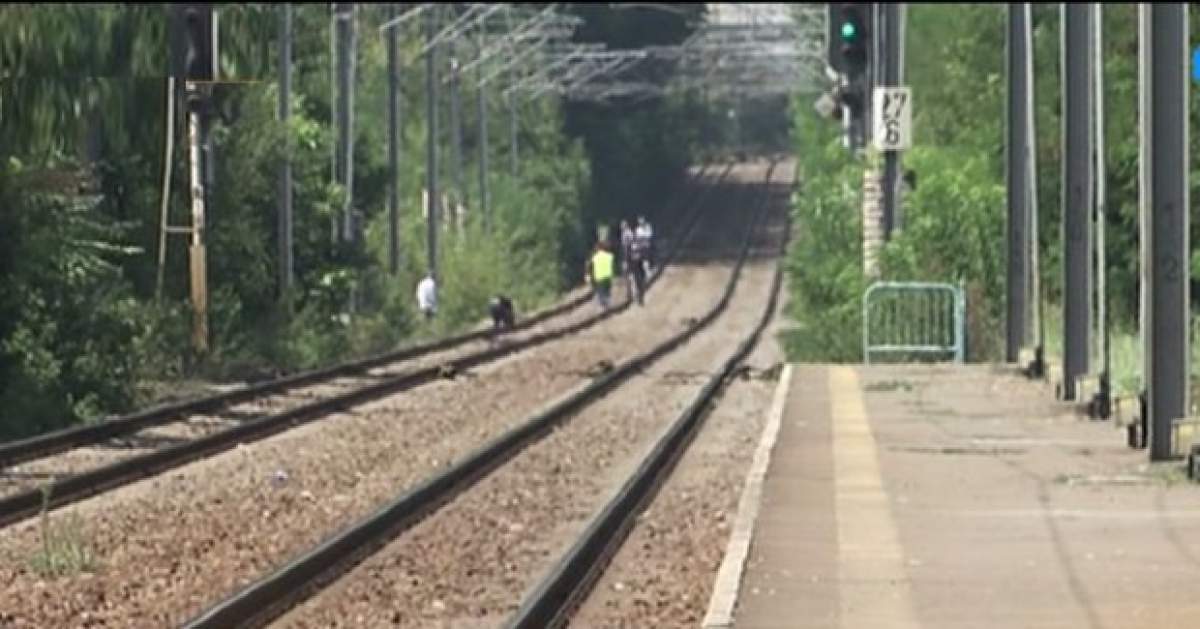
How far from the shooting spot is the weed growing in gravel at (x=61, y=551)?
61.5ft

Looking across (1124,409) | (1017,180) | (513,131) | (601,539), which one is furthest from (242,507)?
(513,131)

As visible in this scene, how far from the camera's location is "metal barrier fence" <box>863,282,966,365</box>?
45.2 m

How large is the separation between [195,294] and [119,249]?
21.9ft

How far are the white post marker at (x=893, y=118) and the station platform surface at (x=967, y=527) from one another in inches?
543

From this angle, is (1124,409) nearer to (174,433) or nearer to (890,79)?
(174,433)

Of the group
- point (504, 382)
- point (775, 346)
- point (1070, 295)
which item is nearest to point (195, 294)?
point (504, 382)

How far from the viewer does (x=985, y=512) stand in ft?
69.6

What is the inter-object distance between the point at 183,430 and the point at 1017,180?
553 inches

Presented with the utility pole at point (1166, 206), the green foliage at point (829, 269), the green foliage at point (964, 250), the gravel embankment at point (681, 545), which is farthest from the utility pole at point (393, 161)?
the utility pole at point (1166, 206)

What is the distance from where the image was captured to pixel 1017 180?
42.0m

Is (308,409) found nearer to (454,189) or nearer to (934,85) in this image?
(934,85)

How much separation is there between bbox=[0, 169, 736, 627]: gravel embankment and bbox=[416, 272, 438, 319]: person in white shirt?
2545 centimetres

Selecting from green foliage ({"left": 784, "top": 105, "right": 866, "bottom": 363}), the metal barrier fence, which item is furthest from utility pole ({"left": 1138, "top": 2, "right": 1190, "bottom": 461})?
green foliage ({"left": 784, "top": 105, "right": 866, "bottom": 363})

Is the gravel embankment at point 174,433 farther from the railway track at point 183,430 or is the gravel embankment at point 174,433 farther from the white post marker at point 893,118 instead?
the white post marker at point 893,118
